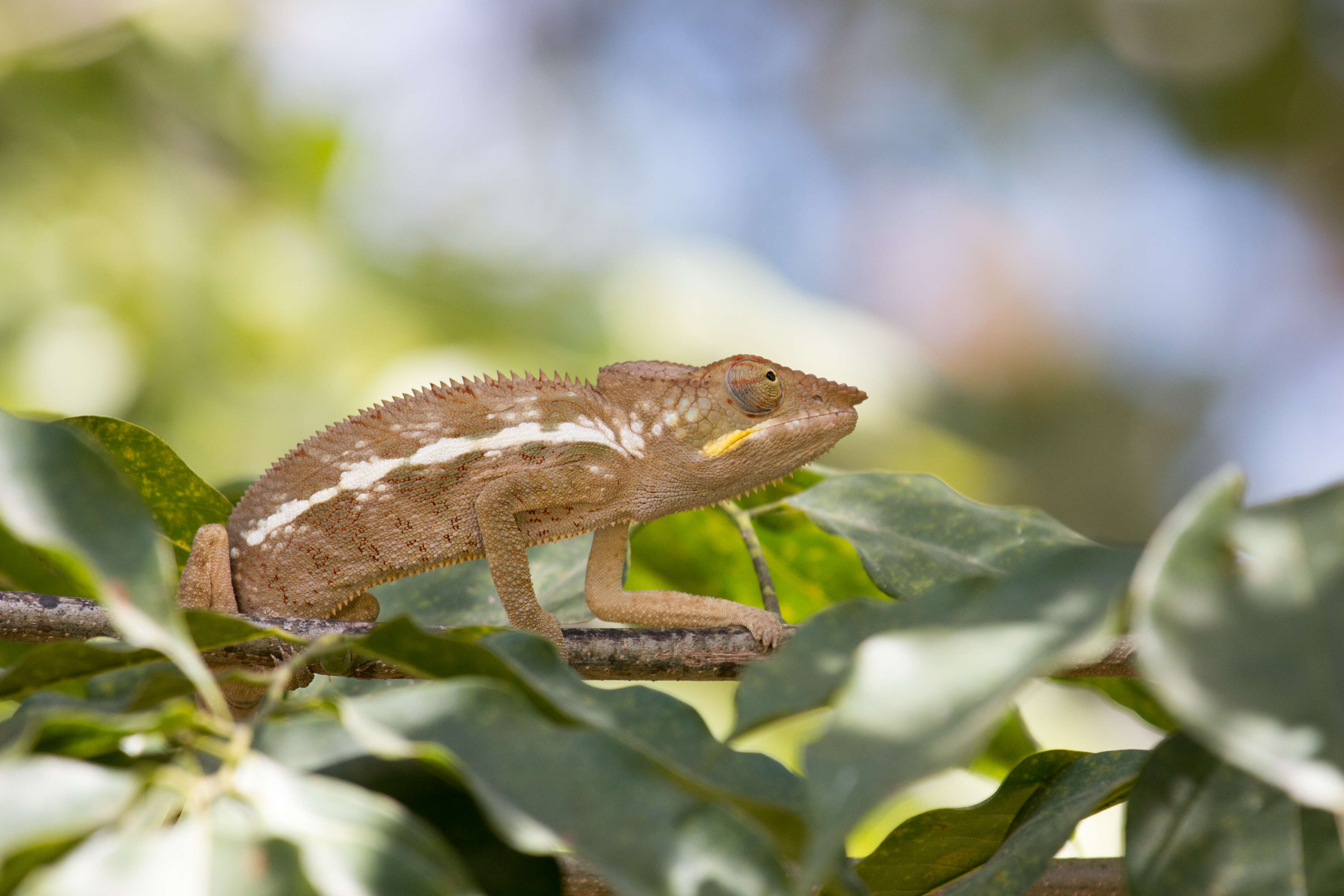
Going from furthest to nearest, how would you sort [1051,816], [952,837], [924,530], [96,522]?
[924,530] < [952,837] < [1051,816] < [96,522]

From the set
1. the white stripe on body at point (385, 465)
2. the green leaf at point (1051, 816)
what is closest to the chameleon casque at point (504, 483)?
the white stripe on body at point (385, 465)

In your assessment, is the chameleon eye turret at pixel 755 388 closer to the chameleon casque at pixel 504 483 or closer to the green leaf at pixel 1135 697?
the chameleon casque at pixel 504 483

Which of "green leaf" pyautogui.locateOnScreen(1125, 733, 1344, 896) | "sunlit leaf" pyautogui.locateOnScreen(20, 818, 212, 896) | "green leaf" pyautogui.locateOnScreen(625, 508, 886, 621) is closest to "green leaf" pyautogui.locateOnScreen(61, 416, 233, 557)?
"green leaf" pyautogui.locateOnScreen(625, 508, 886, 621)

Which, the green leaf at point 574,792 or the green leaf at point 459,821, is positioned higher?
the green leaf at point 574,792

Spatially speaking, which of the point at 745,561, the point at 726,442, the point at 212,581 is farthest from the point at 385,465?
the point at 745,561

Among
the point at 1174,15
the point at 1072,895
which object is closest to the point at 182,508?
the point at 1072,895

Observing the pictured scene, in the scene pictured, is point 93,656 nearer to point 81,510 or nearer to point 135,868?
point 81,510

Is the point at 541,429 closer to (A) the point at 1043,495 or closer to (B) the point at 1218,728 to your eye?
(B) the point at 1218,728
